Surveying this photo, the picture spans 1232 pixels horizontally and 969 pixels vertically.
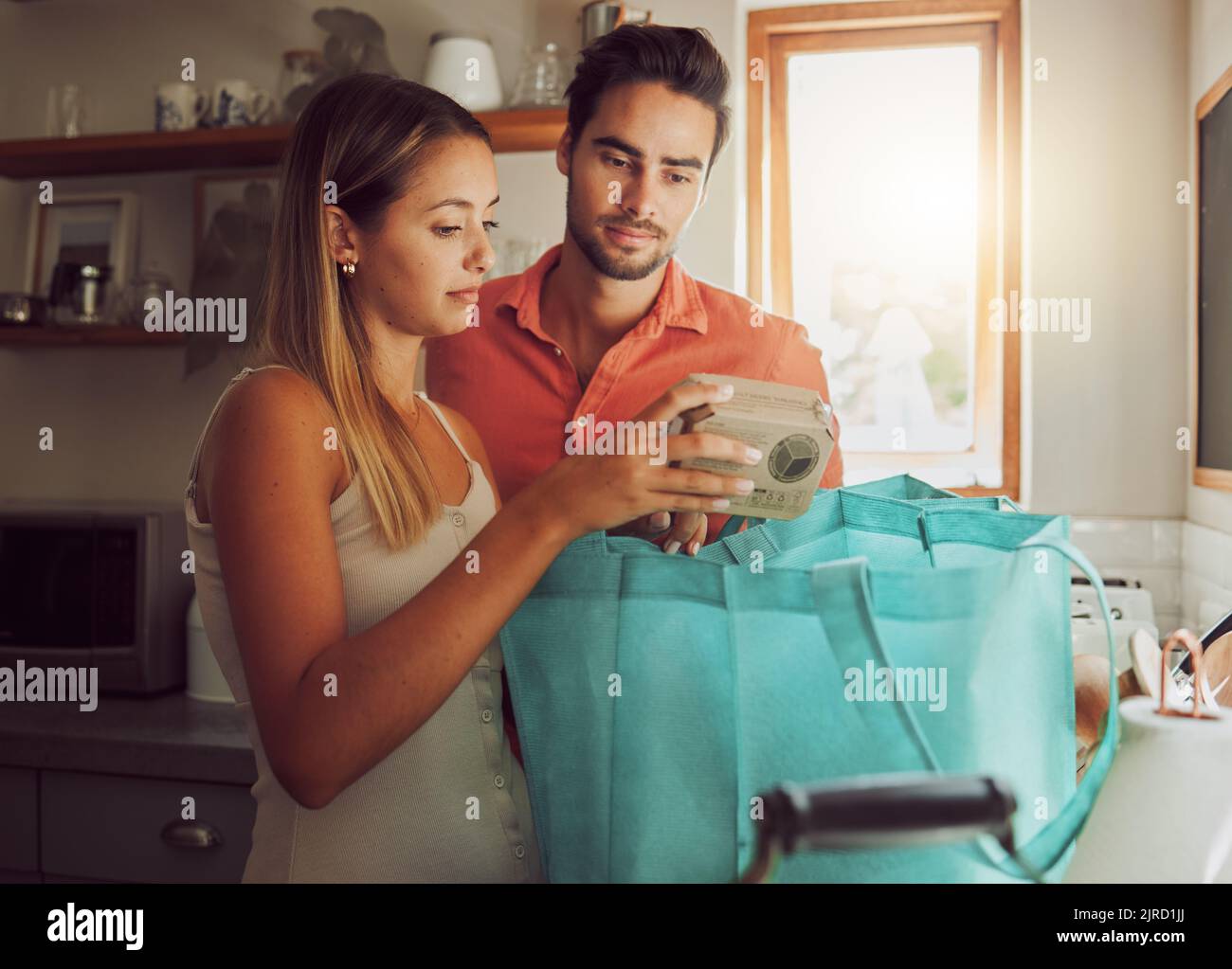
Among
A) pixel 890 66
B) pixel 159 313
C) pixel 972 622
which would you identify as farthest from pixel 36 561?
pixel 890 66

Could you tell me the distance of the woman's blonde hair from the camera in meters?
0.69

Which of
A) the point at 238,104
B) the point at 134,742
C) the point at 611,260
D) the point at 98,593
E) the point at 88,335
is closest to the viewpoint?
the point at 611,260

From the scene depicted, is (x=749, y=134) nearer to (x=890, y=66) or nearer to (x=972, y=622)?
(x=890, y=66)

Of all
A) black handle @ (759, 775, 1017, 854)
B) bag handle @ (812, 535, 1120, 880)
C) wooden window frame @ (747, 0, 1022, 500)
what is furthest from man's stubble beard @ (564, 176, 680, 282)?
wooden window frame @ (747, 0, 1022, 500)

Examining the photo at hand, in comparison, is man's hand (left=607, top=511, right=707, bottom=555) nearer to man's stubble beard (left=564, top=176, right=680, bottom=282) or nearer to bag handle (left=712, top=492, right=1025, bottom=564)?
bag handle (left=712, top=492, right=1025, bottom=564)

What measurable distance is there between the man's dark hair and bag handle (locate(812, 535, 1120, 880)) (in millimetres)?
731

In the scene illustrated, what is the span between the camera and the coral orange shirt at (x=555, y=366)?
1.03 m

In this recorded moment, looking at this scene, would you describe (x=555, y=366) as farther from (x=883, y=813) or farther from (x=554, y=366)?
(x=883, y=813)

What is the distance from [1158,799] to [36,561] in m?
1.79

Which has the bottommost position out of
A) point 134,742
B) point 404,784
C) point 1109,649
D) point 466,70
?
point 134,742

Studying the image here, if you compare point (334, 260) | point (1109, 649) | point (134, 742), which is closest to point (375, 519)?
point (334, 260)

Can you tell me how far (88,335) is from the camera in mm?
2021

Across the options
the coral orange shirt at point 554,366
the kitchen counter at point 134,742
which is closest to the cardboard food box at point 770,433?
the coral orange shirt at point 554,366

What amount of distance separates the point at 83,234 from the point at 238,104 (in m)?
0.52
